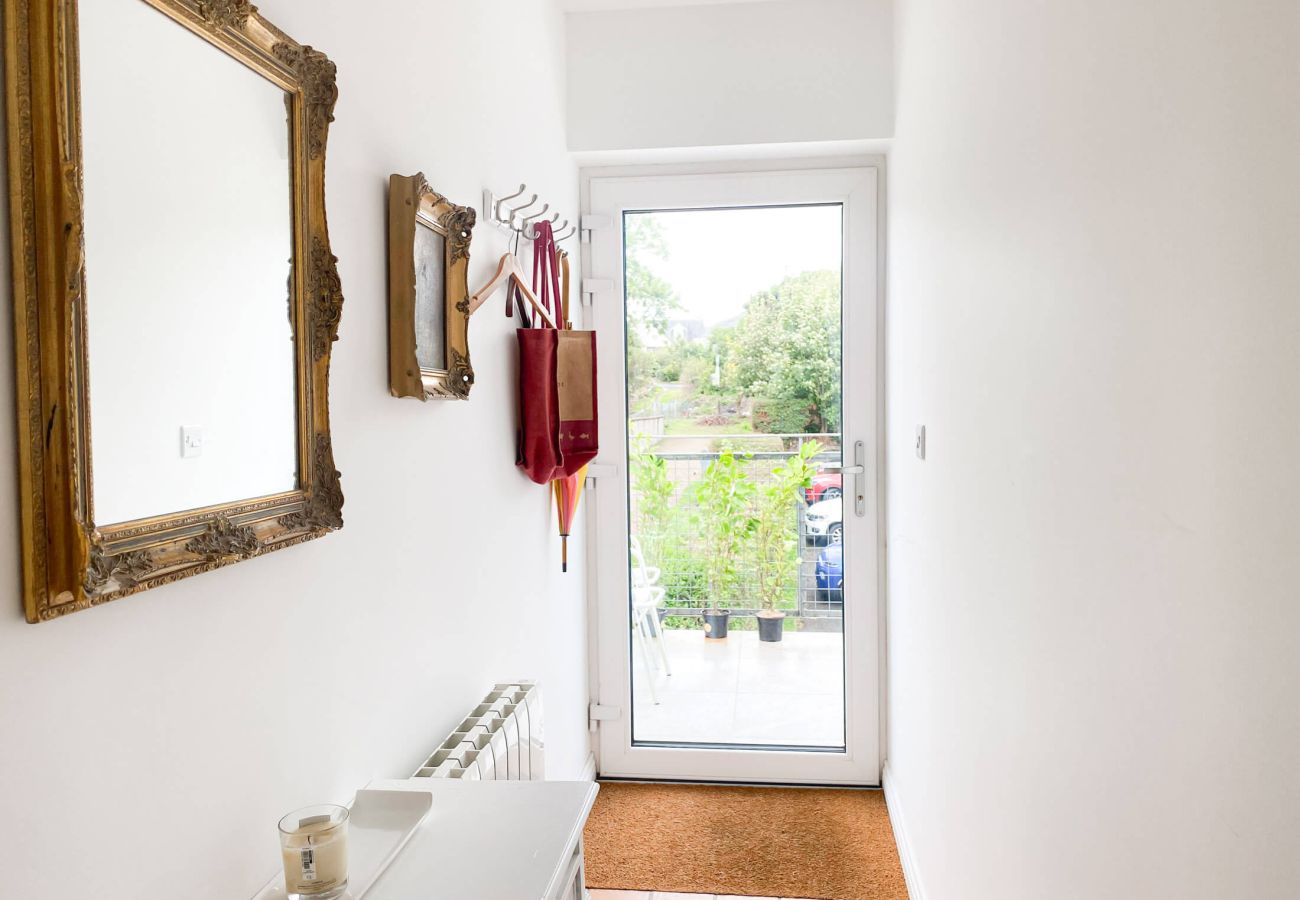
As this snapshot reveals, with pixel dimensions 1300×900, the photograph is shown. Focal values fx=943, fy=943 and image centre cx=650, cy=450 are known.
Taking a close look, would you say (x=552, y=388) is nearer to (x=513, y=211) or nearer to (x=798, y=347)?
(x=513, y=211)

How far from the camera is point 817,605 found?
3279 mm

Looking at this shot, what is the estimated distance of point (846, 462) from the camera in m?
3.21

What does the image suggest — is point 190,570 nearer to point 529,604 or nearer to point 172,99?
point 172,99

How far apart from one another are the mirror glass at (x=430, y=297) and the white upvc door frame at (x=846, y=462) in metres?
1.50

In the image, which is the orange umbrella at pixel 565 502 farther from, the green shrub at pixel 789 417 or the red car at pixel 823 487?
the red car at pixel 823 487

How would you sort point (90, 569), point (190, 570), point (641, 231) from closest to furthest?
1. point (90, 569)
2. point (190, 570)
3. point (641, 231)

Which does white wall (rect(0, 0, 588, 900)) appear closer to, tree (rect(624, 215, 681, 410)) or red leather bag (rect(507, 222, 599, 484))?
red leather bag (rect(507, 222, 599, 484))

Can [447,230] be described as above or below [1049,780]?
above

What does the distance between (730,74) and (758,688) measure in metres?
2.06

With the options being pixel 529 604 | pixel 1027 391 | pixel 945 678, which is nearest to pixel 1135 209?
pixel 1027 391

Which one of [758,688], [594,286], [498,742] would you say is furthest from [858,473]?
[498,742]

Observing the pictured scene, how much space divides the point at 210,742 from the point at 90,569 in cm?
32

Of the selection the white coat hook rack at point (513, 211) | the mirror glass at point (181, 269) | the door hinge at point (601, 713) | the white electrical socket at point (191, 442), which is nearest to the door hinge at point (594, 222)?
the white coat hook rack at point (513, 211)

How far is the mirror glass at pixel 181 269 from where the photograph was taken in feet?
2.79
